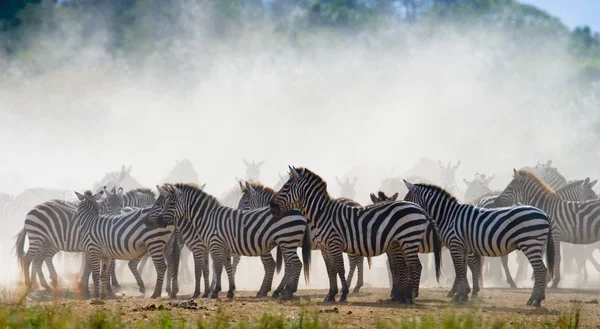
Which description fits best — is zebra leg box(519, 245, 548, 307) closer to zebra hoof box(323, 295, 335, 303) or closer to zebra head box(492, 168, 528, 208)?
zebra hoof box(323, 295, 335, 303)

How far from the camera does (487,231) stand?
472 inches

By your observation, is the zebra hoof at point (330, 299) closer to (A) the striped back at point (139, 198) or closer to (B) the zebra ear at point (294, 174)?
(B) the zebra ear at point (294, 174)

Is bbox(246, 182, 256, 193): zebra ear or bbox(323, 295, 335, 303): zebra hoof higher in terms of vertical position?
bbox(246, 182, 256, 193): zebra ear

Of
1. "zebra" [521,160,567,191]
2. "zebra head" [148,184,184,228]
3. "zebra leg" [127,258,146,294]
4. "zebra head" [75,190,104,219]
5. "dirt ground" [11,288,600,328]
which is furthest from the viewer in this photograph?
"zebra" [521,160,567,191]

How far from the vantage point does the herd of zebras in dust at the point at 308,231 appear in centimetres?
1167

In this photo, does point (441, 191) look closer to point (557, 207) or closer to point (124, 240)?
point (557, 207)

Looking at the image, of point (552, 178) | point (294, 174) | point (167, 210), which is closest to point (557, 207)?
point (294, 174)

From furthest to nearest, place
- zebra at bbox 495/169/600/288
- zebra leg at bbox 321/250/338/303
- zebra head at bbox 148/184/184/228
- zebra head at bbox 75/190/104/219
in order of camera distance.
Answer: zebra at bbox 495/169/600/288
zebra head at bbox 75/190/104/219
zebra head at bbox 148/184/184/228
zebra leg at bbox 321/250/338/303

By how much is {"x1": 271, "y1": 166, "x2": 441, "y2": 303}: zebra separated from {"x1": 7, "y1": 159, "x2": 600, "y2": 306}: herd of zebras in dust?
14 millimetres

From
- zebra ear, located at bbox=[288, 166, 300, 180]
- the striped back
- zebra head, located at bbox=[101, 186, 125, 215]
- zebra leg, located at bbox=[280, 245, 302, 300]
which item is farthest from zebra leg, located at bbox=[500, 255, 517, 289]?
zebra head, located at bbox=[101, 186, 125, 215]

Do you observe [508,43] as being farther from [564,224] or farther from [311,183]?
[311,183]

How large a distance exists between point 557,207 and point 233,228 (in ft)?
21.6

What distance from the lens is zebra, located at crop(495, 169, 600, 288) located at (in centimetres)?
1575

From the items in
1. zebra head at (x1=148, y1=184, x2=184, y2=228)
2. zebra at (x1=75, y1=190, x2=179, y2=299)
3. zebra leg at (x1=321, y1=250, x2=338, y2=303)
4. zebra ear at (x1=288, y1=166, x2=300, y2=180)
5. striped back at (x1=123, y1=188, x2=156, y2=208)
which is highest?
striped back at (x1=123, y1=188, x2=156, y2=208)
